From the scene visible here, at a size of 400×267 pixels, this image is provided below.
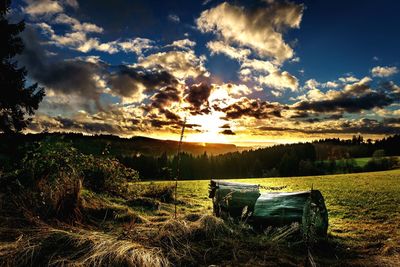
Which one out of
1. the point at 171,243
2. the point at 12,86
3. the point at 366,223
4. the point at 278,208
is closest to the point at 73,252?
the point at 171,243

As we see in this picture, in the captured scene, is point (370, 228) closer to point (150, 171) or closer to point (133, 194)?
point (133, 194)

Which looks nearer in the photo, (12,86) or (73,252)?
(73,252)

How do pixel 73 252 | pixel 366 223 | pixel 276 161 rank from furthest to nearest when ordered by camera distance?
1. pixel 276 161
2. pixel 366 223
3. pixel 73 252

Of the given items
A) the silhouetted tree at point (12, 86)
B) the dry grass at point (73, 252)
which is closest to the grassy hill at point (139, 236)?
the dry grass at point (73, 252)

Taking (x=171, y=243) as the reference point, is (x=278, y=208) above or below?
above

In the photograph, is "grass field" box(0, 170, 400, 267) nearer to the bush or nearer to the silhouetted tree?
the bush

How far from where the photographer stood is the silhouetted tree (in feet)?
61.7

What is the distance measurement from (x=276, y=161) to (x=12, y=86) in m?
86.1

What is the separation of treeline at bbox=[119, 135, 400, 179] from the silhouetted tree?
154 ft

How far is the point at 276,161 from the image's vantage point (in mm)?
97750

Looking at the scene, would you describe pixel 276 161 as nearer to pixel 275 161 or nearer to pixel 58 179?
pixel 275 161

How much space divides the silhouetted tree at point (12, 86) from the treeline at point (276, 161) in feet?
154

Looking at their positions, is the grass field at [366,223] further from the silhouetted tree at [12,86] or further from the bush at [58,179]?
the silhouetted tree at [12,86]

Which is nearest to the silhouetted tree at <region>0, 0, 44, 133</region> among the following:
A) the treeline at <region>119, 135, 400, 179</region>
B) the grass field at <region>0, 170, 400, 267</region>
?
the grass field at <region>0, 170, 400, 267</region>
